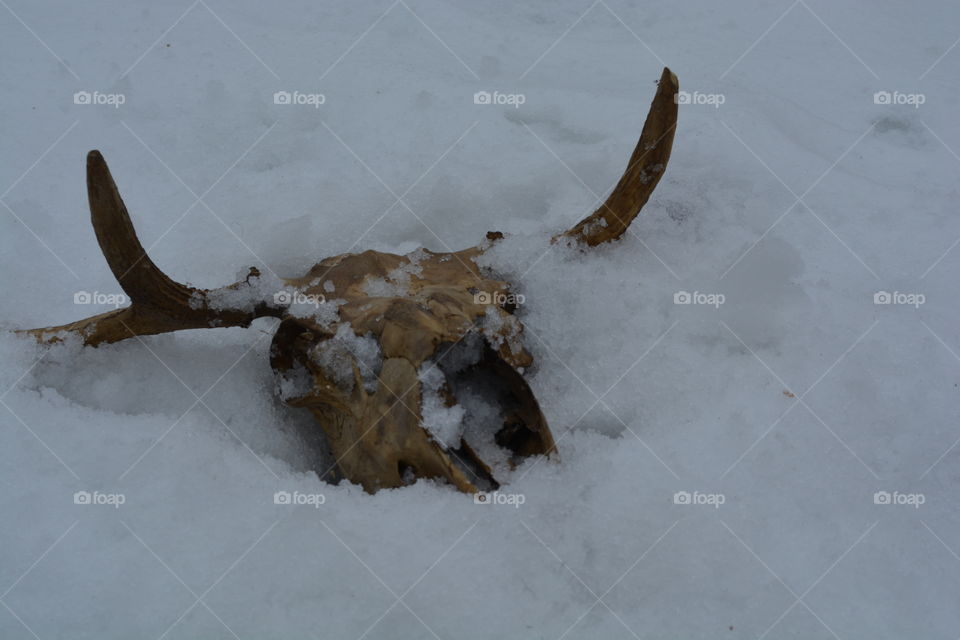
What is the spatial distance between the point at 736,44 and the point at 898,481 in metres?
2.97

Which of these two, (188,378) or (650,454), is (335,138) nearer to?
(188,378)

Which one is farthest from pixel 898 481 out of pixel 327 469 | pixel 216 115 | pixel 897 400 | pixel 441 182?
pixel 216 115

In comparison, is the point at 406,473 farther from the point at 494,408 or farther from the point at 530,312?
the point at 530,312

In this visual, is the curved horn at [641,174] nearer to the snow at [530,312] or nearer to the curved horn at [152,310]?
the snow at [530,312]

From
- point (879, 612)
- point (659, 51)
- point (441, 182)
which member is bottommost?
point (879, 612)

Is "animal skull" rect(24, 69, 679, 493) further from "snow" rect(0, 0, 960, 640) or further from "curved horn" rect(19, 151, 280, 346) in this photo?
"snow" rect(0, 0, 960, 640)

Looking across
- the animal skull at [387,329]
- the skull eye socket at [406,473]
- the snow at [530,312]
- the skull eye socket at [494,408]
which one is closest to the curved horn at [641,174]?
the animal skull at [387,329]

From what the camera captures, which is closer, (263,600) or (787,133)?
(263,600)

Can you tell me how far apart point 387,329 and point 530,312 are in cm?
80

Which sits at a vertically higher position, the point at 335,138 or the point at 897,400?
the point at 335,138

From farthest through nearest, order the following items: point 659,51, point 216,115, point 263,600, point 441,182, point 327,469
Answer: point 659,51
point 216,115
point 441,182
point 327,469
point 263,600

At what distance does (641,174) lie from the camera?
3.68 m

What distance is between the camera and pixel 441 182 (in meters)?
4.39

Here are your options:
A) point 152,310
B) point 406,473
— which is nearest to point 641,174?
point 406,473
